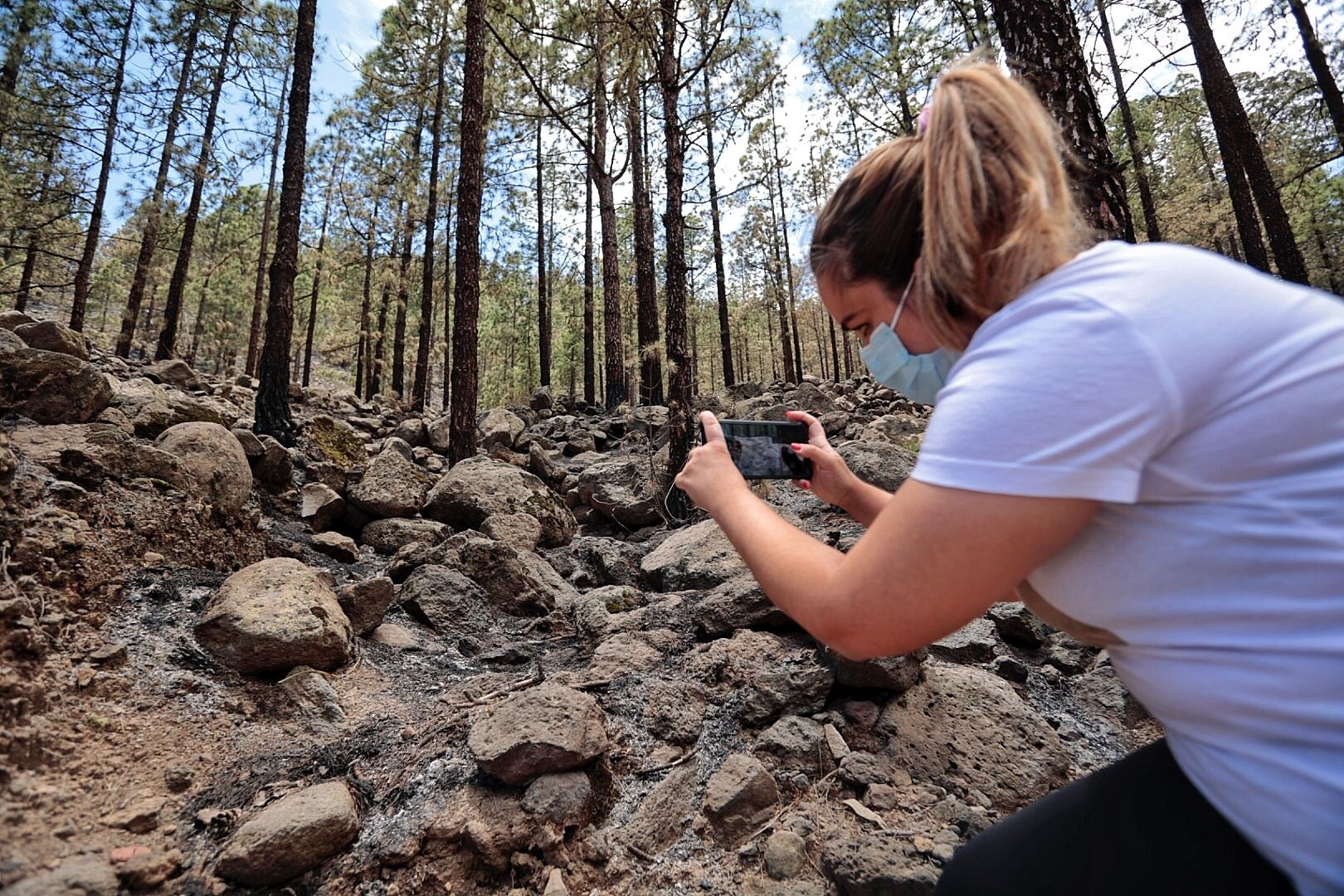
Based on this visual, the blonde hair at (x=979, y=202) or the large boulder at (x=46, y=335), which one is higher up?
the large boulder at (x=46, y=335)

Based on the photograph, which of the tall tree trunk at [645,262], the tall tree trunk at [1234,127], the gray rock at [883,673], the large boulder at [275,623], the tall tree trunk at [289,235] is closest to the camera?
the gray rock at [883,673]

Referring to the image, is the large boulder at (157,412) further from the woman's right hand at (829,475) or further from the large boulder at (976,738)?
the large boulder at (976,738)

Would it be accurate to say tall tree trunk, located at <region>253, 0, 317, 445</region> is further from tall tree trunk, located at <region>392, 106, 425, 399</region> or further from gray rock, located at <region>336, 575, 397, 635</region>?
tall tree trunk, located at <region>392, 106, 425, 399</region>

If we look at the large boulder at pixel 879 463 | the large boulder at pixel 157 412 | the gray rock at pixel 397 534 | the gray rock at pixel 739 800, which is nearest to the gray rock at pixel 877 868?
the gray rock at pixel 739 800

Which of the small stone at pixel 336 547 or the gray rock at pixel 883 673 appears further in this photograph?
the small stone at pixel 336 547

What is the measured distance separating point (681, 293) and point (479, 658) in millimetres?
4221

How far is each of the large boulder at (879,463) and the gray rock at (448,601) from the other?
9.51 feet

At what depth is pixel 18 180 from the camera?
1069 centimetres

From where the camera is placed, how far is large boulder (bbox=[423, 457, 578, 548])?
5402 mm

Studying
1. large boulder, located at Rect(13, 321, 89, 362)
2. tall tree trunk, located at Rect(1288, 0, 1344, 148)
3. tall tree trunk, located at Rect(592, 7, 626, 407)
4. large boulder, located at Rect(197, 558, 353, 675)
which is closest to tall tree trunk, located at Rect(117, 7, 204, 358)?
tall tree trunk, located at Rect(592, 7, 626, 407)

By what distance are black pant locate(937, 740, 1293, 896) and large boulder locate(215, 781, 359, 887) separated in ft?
5.81

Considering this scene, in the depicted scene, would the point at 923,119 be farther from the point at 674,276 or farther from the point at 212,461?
the point at 674,276

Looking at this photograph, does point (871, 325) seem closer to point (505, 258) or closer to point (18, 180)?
point (18, 180)

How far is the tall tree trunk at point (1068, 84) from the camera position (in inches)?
140
